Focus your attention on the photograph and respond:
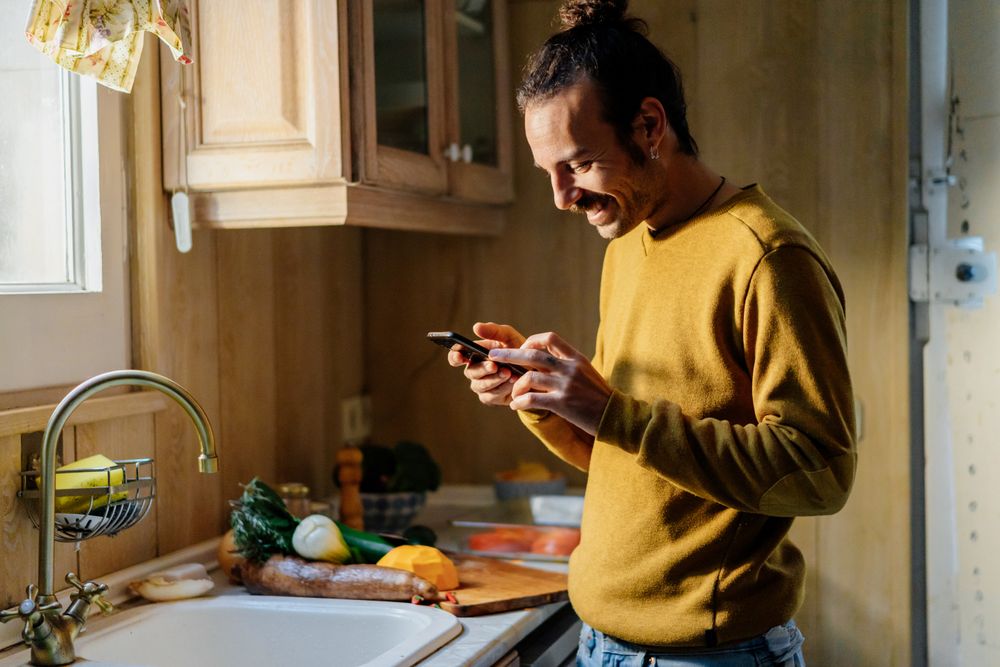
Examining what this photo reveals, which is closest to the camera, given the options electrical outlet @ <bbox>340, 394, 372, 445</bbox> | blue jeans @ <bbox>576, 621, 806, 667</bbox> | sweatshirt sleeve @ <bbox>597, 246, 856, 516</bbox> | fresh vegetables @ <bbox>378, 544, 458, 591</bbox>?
sweatshirt sleeve @ <bbox>597, 246, 856, 516</bbox>

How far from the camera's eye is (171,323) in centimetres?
178

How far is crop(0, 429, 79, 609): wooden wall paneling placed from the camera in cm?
143

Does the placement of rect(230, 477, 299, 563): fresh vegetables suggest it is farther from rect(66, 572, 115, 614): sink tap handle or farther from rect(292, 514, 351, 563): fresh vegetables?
rect(66, 572, 115, 614): sink tap handle

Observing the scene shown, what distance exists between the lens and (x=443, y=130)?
6.48 feet

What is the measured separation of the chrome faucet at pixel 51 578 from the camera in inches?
51.9

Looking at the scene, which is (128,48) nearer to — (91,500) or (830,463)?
(91,500)

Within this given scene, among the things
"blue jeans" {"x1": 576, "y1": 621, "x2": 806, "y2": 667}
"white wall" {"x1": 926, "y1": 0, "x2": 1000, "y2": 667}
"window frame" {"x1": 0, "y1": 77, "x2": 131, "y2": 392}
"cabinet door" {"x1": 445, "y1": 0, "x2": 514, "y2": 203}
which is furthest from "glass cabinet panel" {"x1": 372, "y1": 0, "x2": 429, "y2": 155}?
"white wall" {"x1": 926, "y1": 0, "x2": 1000, "y2": 667}

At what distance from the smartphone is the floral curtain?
1.93ft

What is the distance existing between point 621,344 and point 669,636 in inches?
14.0

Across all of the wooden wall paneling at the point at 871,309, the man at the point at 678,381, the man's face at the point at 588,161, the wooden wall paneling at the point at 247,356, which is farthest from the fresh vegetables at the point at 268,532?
the wooden wall paneling at the point at 871,309

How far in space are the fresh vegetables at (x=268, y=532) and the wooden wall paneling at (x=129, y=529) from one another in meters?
0.14

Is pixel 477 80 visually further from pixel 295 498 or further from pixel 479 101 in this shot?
pixel 295 498

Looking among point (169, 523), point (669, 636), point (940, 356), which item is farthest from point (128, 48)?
point (940, 356)

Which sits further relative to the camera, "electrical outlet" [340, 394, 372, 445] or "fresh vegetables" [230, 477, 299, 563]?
"electrical outlet" [340, 394, 372, 445]
